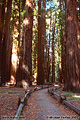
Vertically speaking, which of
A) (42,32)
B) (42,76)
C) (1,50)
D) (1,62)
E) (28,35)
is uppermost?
(42,32)

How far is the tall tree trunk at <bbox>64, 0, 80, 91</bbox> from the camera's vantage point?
1109 centimetres

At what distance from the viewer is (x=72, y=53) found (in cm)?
1148

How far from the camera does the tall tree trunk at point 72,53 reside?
36.4 ft

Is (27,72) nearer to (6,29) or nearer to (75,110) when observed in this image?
(6,29)

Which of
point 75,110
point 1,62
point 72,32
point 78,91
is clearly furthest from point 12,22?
point 75,110

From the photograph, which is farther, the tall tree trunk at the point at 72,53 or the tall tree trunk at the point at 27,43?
the tall tree trunk at the point at 27,43

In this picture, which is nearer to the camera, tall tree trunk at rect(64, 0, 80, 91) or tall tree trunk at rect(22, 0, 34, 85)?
tall tree trunk at rect(64, 0, 80, 91)

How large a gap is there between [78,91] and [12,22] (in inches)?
466

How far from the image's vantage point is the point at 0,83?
14.6 meters

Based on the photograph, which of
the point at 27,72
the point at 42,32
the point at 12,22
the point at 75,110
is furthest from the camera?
the point at 42,32

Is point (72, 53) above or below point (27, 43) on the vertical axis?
below

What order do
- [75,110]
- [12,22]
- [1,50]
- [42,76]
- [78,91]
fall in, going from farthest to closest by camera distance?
1. [42,76]
2. [12,22]
3. [1,50]
4. [78,91]
5. [75,110]

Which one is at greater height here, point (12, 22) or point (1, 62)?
point (12, 22)

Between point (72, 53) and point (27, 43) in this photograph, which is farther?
point (27, 43)
